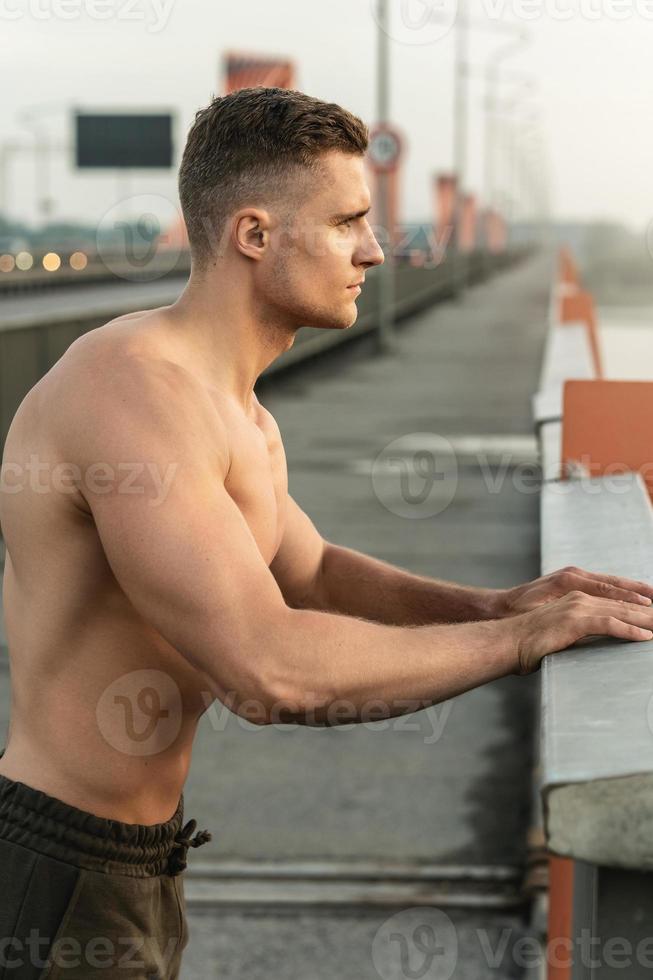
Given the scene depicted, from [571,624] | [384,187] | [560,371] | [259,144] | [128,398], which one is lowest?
[384,187]

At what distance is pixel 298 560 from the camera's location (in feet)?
10.8

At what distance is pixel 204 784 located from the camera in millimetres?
6441

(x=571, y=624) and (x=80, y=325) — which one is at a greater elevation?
(x=571, y=624)

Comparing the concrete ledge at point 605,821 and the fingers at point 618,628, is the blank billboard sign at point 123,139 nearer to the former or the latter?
the fingers at point 618,628

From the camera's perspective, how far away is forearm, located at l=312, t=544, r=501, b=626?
10.4 ft

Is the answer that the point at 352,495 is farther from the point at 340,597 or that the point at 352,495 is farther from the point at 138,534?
the point at 138,534

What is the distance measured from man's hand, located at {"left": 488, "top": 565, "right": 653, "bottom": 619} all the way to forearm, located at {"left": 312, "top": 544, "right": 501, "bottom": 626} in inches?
7.6

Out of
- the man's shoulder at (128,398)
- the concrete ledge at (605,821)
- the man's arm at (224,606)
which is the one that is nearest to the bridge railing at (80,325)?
the man's shoulder at (128,398)

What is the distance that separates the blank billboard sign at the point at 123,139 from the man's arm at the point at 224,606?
6606 centimetres

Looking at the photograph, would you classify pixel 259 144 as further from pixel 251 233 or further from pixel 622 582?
pixel 622 582

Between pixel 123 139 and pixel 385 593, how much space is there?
69229mm

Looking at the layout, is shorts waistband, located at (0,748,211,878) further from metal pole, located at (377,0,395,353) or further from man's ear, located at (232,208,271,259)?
metal pole, located at (377,0,395,353)

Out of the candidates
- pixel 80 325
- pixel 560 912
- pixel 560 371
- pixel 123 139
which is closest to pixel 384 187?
pixel 80 325

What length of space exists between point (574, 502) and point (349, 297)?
73cm
